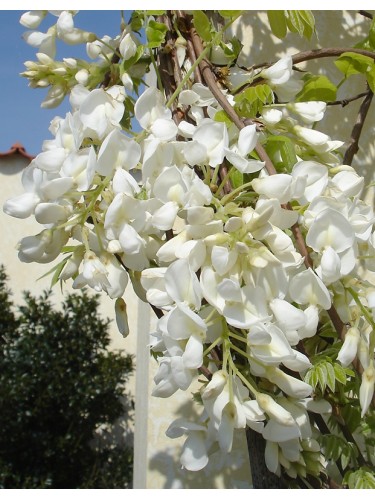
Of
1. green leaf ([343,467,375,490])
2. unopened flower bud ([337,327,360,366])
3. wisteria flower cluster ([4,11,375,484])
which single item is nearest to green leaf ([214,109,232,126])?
wisteria flower cluster ([4,11,375,484])

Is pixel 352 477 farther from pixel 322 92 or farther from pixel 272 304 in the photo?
pixel 322 92

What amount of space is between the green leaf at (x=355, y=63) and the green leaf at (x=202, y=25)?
168 millimetres

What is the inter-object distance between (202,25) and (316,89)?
0.16m

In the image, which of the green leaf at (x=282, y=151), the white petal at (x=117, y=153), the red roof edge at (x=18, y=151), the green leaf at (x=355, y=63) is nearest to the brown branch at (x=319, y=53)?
the green leaf at (x=355, y=63)

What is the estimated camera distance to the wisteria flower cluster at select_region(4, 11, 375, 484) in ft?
1.64

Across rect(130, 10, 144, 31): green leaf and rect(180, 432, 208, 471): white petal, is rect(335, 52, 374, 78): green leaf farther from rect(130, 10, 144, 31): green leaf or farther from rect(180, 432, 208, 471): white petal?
rect(180, 432, 208, 471): white petal

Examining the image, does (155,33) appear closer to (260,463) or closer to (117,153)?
(117,153)

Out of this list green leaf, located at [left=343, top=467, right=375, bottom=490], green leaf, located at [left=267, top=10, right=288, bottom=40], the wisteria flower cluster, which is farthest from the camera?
green leaf, located at [left=267, top=10, right=288, bottom=40]

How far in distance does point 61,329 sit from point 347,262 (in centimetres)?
348

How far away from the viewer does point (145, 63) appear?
0.76m

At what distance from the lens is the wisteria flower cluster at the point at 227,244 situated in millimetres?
500

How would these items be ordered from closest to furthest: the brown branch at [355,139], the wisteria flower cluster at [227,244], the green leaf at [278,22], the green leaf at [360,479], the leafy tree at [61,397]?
the wisteria flower cluster at [227,244] < the green leaf at [360,479] < the green leaf at [278,22] < the brown branch at [355,139] < the leafy tree at [61,397]

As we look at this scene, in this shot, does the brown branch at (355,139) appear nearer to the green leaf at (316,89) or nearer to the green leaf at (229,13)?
the green leaf at (316,89)
